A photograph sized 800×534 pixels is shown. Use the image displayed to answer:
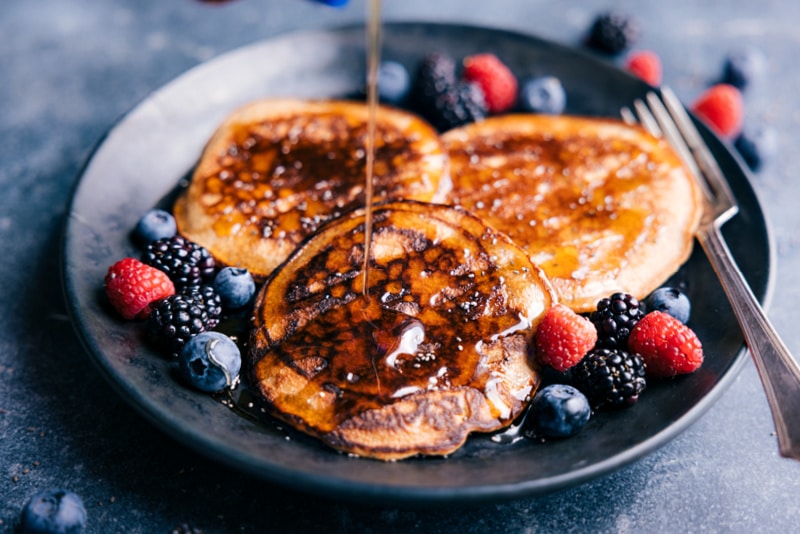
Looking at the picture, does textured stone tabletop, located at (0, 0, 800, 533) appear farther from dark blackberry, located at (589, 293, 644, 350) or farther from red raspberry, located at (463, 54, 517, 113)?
red raspberry, located at (463, 54, 517, 113)

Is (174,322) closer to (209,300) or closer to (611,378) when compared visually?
(209,300)

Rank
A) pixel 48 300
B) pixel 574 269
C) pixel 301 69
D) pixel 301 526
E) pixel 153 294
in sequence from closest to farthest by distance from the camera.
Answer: pixel 301 526
pixel 153 294
pixel 574 269
pixel 48 300
pixel 301 69

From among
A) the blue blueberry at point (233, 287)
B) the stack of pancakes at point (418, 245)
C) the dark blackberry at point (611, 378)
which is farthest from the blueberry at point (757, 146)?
the blue blueberry at point (233, 287)

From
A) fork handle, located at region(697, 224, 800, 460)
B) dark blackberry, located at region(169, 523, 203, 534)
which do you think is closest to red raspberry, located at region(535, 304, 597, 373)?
fork handle, located at region(697, 224, 800, 460)

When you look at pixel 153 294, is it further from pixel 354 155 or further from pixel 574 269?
pixel 574 269

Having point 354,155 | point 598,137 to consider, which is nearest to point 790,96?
point 598,137

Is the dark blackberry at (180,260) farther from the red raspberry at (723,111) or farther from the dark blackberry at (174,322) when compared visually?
the red raspberry at (723,111)

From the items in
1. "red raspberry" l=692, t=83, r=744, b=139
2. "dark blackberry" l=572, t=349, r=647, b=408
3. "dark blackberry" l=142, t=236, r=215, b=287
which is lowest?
"dark blackberry" l=142, t=236, r=215, b=287

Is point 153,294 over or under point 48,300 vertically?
over
